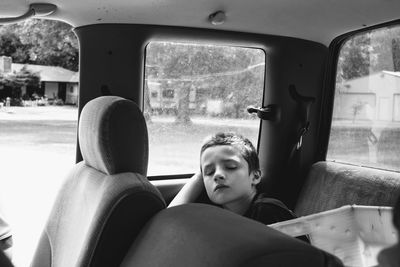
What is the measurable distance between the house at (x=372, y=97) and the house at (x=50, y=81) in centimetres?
136

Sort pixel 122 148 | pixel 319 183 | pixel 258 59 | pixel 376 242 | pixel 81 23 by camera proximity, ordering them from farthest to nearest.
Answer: pixel 258 59
pixel 319 183
pixel 81 23
pixel 122 148
pixel 376 242

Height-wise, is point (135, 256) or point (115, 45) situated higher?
point (115, 45)

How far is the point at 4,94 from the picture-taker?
2367 mm

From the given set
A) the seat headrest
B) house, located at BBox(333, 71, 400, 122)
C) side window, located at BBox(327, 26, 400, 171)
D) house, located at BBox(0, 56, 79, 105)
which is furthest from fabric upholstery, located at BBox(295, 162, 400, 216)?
house, located at BBox(0, 56, 79, 105)

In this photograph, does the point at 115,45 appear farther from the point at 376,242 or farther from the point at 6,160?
the point at 376,242

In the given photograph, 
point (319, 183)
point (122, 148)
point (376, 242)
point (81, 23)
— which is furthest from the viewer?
point (319, 183)

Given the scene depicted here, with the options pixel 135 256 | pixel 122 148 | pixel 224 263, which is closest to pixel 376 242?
pixel 224 263

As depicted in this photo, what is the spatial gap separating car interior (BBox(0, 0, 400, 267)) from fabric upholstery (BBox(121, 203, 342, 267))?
0.04 metres

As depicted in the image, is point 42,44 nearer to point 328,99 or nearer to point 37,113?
point 37,113

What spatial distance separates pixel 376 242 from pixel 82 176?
1.09 meters

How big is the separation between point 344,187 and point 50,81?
1.46 meters

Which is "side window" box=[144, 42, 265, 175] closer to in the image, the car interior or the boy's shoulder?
the car interior

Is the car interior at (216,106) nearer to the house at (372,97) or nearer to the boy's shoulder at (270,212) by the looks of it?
the house at (372,97)

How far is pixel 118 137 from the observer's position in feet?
4.83
